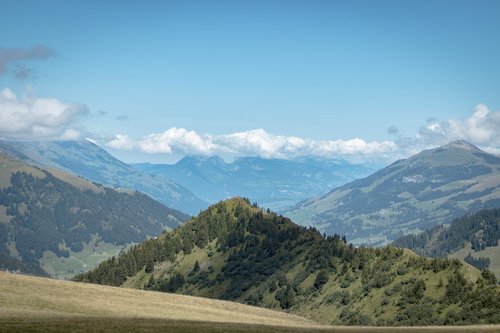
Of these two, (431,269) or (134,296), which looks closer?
(134,296)

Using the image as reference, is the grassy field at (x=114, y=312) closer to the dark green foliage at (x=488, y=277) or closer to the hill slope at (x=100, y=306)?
the hill slope at (x=100, y=306)

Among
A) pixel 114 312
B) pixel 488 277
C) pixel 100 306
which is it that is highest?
pixel 488 277

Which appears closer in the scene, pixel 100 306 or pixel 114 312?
pixel 114 312

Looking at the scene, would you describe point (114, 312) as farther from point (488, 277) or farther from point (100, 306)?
point (488, 277)

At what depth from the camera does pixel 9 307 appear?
224ft

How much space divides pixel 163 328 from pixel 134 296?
136 feet

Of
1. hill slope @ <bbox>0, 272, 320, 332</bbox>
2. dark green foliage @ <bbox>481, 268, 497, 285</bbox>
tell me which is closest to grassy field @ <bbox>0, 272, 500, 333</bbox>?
hill slope @ <bbox>0, 272, 320, 332</bbox>

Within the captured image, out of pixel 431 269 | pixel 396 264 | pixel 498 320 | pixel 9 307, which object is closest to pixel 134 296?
pixel 9 307

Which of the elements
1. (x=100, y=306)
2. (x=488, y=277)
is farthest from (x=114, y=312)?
(x=488, y=277)

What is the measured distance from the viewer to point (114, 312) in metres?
76.8

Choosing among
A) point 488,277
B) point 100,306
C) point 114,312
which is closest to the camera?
point 114,312

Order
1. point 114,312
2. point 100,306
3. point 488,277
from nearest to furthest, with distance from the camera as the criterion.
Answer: point 114,312 → point 100,306 → point 488,277

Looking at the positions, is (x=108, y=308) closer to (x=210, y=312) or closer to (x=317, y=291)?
(x=210, y=312)

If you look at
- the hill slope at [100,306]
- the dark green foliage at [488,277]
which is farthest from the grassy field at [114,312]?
the dark green foliage at [488,277]
